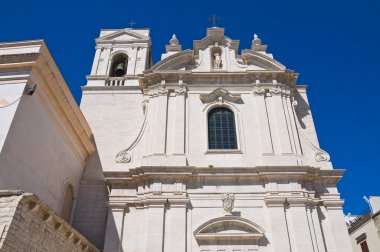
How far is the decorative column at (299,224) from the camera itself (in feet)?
41.4

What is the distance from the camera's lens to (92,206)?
14875 millimetres

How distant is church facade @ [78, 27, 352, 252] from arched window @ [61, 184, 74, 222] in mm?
347

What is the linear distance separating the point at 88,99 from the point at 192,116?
19.7ft

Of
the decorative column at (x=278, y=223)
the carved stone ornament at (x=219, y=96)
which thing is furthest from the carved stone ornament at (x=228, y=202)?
the carved stone ornament at (x=219, y=96)

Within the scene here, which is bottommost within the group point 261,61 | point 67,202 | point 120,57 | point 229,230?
point 229,230

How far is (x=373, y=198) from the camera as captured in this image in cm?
2311

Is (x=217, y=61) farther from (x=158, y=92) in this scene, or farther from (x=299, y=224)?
(x=299, y=224)

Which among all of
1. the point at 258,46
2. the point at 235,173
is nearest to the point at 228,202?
the point at 235,173

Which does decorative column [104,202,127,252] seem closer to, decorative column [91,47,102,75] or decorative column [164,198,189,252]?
decorative column [164,198,189,252]

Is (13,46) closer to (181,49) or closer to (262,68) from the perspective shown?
(181,49)

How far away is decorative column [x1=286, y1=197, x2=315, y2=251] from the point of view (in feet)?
41.4

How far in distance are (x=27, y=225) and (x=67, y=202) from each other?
20.3 feet

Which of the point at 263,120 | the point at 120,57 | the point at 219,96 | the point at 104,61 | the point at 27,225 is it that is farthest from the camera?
the point at 120,57

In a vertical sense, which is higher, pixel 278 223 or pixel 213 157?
pixel 213 157
